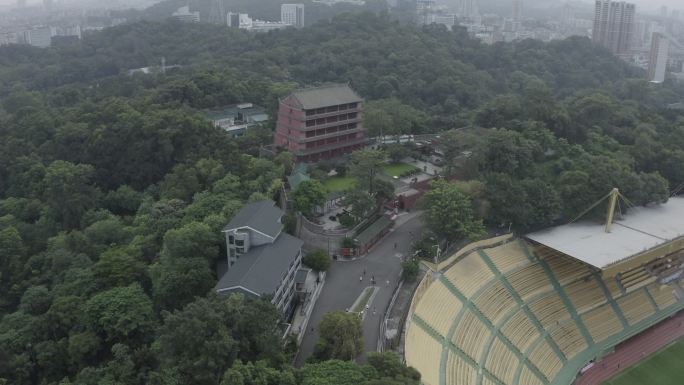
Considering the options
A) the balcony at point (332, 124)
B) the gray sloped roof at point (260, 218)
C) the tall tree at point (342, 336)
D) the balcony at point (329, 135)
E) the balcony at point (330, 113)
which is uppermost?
the balcony at point (330, 113)

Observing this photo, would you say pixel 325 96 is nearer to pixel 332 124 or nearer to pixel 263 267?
pixel 332 124

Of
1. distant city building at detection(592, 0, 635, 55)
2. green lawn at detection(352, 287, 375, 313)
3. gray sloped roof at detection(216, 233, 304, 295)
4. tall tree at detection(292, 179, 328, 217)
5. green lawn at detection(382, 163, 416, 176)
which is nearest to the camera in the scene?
gray sloped roof at detection(216, 233, 304, 295)

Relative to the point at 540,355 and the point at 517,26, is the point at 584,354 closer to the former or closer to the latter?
the point at 540,355

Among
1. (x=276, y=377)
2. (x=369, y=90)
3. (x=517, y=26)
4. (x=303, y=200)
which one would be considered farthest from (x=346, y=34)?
(x=517, y=26)

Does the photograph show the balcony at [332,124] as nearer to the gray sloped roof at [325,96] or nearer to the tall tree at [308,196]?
the gray sloped roof at [325,96]

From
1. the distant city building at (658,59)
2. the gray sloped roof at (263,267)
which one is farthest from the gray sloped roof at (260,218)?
the distant city building at (658,59)

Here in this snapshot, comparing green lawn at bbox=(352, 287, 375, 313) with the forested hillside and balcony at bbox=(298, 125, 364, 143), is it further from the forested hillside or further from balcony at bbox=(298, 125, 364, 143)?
balcony at bbox=(298, 125, 364, 143)

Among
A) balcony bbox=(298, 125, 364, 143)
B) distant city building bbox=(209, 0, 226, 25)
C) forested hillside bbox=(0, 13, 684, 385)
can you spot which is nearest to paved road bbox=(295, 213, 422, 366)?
forested hillside bbox=(0, 13, 684, 385)

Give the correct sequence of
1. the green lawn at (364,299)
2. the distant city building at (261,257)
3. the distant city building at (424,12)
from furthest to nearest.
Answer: the distant city building at (424,12) → the green lawn at (364,299) → the distant city building at (261,257)
